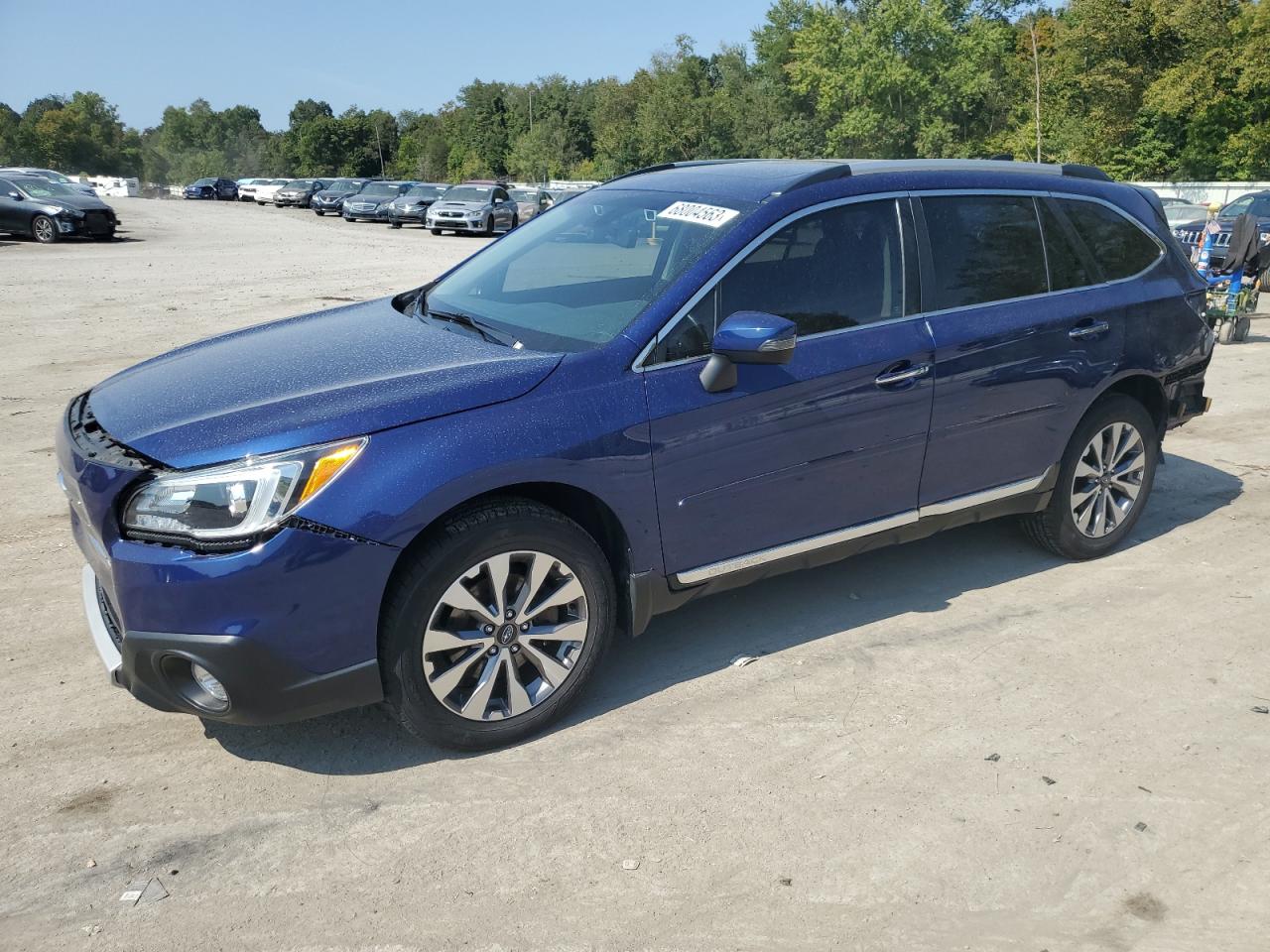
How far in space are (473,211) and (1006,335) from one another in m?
28.6

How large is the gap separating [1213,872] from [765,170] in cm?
297

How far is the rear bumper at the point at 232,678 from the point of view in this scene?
3.02m

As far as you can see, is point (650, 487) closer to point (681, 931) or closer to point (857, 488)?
point (857, 488)

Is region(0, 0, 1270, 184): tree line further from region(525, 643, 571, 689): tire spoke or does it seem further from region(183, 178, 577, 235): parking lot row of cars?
region(525, 643, 571, 689): tire spoke

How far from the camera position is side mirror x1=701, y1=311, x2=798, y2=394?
11.7ft

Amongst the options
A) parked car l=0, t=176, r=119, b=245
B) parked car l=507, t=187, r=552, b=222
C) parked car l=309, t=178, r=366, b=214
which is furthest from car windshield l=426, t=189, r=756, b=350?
parked car l=309, t=178, r=366, b=214

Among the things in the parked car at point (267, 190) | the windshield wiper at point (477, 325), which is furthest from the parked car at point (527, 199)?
the windshield wiper at point (477, 325)

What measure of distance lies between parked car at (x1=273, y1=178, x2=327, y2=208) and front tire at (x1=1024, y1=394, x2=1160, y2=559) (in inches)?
2008

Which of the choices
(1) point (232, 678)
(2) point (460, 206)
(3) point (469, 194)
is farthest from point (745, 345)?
(3) point (469, 194)

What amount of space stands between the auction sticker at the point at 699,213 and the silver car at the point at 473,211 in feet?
92.5

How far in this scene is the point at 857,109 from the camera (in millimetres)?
73438

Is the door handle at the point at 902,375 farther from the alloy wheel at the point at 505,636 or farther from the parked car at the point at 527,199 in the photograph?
the parked car at the point at 527,199

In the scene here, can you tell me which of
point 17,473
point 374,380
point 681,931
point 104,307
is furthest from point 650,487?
point 104,307

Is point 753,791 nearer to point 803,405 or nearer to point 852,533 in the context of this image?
point 852,533
